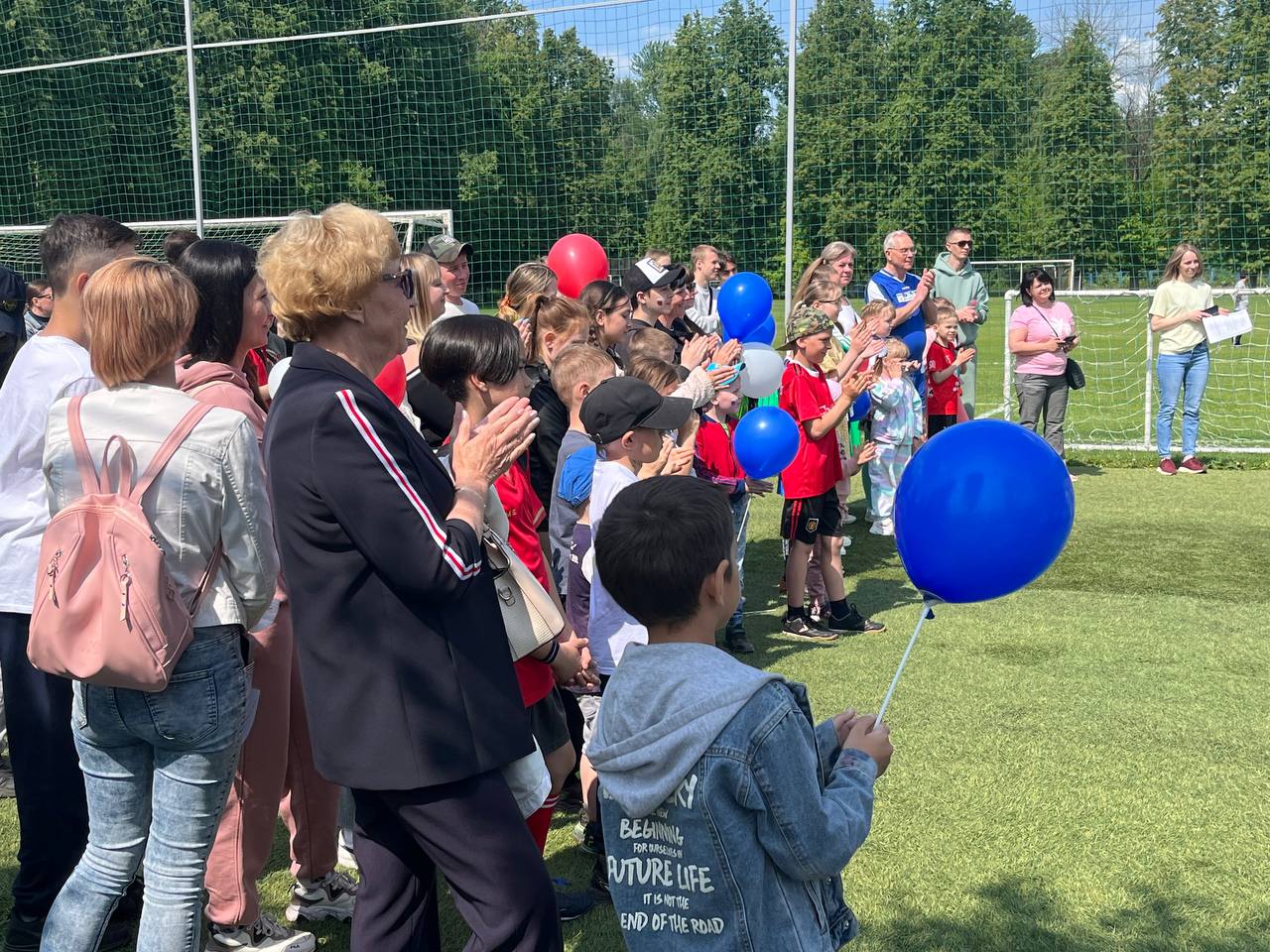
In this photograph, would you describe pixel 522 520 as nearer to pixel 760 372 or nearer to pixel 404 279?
pixel 404 279

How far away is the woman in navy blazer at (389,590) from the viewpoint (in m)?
2.16

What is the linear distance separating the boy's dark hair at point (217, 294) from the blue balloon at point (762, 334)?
4698 mm

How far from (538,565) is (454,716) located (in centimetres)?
128

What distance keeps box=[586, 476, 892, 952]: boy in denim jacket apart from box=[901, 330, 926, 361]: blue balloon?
668 cm

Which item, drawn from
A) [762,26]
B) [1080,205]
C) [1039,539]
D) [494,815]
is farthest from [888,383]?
[1080,205]

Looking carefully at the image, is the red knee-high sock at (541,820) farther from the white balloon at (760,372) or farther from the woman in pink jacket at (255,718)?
the white balloon at (760,372)

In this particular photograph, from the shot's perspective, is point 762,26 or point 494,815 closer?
point 494,815

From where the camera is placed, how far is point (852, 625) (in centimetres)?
643

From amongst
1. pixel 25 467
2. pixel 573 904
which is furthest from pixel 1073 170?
pixel 25 467

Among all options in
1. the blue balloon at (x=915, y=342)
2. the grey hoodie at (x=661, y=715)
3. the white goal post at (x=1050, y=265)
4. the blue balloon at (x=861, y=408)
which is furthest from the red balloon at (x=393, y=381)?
the white goal post at (x=1050, y=265)

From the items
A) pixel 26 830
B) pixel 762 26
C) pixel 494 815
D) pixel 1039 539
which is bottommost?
pixel 26 830

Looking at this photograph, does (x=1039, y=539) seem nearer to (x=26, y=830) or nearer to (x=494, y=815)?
(x=494, y=815)

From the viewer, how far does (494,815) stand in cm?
232

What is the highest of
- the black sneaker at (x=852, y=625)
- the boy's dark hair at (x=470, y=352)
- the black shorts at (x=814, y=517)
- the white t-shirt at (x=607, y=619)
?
the boy's dark hair at (x=470, y=352)
